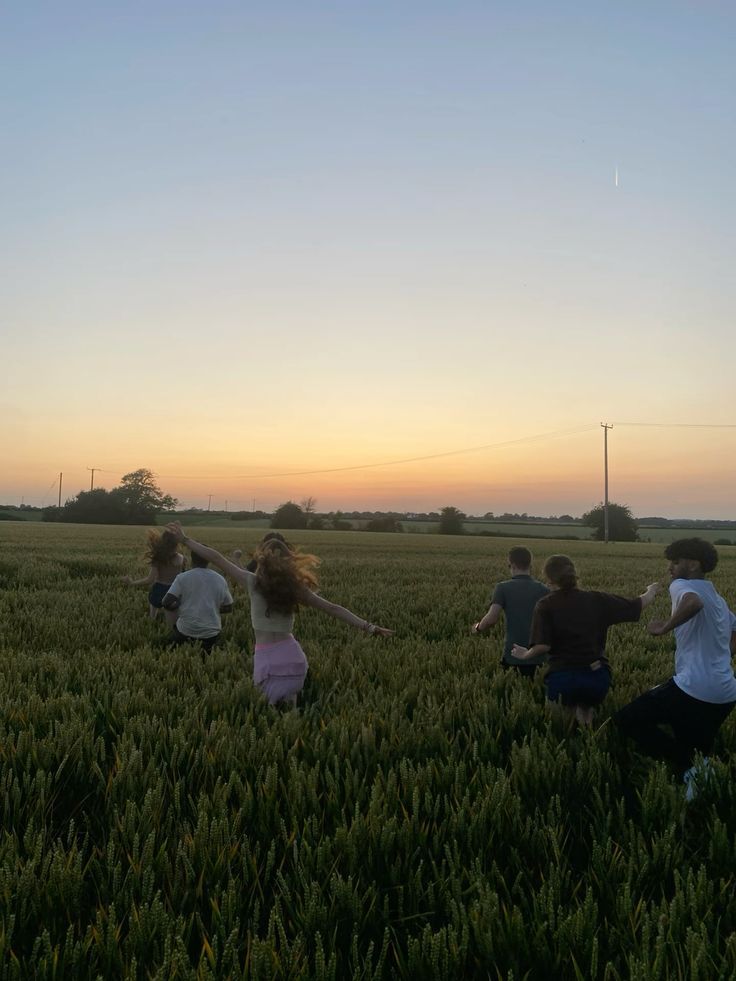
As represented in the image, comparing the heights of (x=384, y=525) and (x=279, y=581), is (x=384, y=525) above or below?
below

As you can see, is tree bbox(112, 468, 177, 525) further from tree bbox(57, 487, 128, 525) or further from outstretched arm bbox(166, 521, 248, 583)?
outstretched arm bbox(166, 521, 248, 583)

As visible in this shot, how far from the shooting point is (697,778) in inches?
140

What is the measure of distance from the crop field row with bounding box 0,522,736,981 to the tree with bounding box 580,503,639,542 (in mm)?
95346

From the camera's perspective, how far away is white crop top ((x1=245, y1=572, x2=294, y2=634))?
5477 mm

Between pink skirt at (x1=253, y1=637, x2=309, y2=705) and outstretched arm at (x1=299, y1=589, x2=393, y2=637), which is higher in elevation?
outstretched arm at (x1=299, y1=589, x2=393, y2=637)

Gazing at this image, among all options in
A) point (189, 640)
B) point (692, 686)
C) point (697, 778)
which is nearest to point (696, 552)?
point (692, 686)

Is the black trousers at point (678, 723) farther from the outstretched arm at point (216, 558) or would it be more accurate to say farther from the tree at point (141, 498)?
the tree at point (141, 498)

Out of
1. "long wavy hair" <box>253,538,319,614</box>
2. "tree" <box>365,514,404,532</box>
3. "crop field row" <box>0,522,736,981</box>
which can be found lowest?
"tree" <box>365,514,404,532</box>

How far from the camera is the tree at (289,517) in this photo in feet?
338

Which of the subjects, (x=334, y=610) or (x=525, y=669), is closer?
(x=334, y=610)

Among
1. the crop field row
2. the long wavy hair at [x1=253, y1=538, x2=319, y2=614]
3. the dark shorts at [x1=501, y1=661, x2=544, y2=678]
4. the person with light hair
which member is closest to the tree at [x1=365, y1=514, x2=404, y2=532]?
the dark shorts at [x1=501, y1=661, x2=544, y2=678]

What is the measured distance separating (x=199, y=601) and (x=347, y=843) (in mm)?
5528

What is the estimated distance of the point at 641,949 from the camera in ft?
6.96

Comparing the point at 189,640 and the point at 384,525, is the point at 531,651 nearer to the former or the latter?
the point at 189,640
